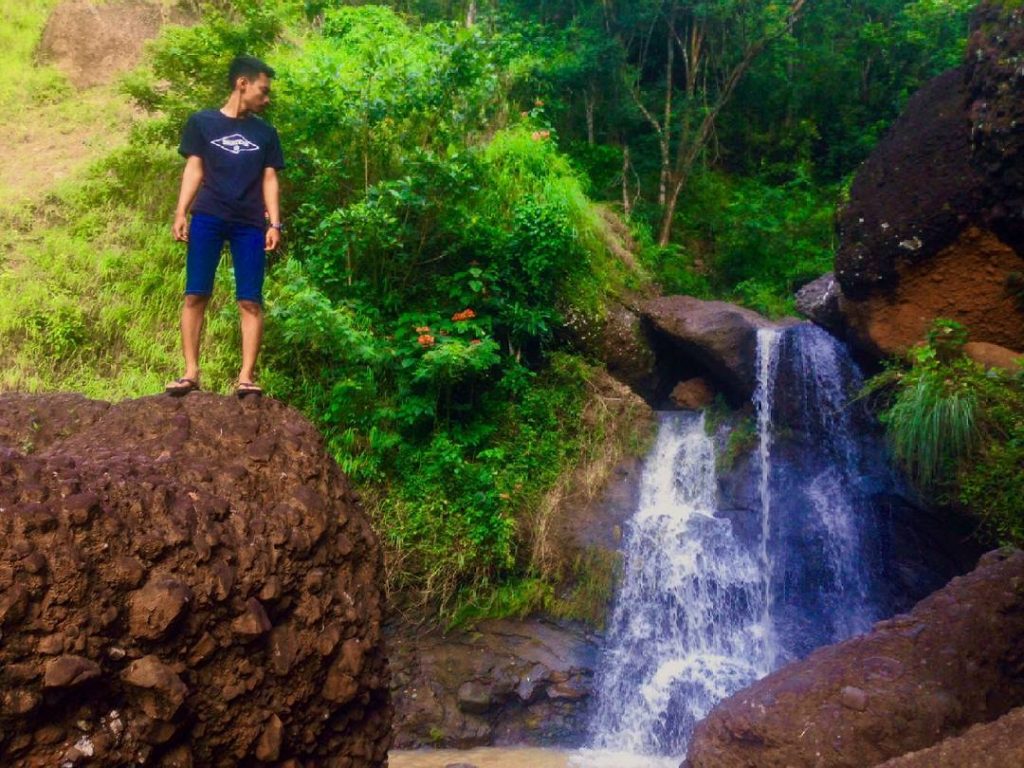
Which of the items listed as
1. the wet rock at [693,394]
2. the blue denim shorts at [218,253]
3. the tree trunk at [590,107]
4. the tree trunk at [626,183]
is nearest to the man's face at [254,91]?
the blue denim shorts at [218,253]

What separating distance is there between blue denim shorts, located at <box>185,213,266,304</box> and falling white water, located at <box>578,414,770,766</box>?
4.54 meters

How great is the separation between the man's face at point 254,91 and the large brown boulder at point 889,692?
4.59m

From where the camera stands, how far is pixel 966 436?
681 cm

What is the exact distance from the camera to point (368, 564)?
12.2ft

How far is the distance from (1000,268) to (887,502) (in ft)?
7.61

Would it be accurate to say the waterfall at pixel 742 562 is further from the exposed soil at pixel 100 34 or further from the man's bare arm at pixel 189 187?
the exposed soil at pixel 100 34

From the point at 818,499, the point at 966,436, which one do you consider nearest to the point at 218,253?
the point at 966,436

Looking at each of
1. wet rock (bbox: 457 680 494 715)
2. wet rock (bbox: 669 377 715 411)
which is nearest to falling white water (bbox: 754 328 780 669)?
wet rock (bbox: 669 377 715 411)

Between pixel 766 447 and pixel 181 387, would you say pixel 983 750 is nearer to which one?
pixel 181 387

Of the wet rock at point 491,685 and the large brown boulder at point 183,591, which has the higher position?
the large brown boulder at point 183,591

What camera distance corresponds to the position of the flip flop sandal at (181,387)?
3.90m

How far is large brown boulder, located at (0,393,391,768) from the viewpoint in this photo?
246 centimetres

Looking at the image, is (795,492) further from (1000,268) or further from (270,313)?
(270,313)

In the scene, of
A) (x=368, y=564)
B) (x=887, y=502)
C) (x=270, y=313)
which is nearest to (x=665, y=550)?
(x=887, y=502)
